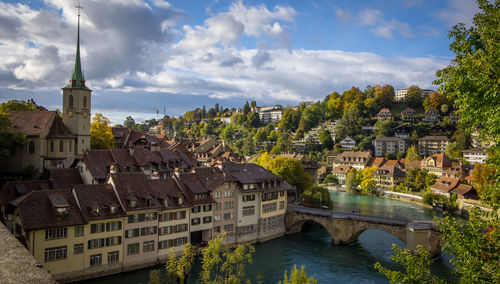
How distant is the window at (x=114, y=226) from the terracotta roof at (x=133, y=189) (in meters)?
1.52

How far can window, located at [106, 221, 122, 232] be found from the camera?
3606cm

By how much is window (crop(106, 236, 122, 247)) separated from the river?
286 centimetres

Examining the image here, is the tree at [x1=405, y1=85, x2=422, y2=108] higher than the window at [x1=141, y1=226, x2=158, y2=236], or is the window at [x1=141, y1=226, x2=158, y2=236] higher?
the tree at [x1=405, y1=85, x2=422, y2=108]

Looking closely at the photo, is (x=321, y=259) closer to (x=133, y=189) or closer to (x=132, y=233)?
(x=132, y=233)

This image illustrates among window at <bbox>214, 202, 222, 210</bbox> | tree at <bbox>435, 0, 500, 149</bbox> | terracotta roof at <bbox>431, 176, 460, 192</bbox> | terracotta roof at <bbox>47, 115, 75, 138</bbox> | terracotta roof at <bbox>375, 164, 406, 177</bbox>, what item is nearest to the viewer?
tree at <bbox>435, 0, 500, 149</bbox>

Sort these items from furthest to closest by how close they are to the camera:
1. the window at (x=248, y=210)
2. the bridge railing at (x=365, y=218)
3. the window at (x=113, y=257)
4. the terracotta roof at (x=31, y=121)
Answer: the terracotta roof at (x=31, y=121)
the window at (x=248, y=210)
the bridge railing at (x=365, y=218)
the window at (x=113, y=257)

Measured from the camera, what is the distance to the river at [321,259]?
37.5 m

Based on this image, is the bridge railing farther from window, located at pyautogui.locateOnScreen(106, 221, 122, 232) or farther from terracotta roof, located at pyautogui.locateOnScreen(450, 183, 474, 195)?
terracotta roof, located at pyautogui.locateOnScreen(450, 183, 474, 195)

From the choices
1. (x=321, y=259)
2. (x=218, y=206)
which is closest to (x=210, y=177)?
(x=218, y=206)

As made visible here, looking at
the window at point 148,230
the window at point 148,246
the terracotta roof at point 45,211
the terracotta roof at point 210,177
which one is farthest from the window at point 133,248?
the terracotta roof at point 210,177

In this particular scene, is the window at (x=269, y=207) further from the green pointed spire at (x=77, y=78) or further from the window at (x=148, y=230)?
the green pointed spire at (x=77, y=78)

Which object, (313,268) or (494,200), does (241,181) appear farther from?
(494,200)

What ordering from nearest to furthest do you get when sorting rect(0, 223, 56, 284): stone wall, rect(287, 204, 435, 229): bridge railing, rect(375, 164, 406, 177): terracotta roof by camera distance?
rect(0, 223, 56, 284): stone wall → rect(287, 204, 435, 229): bridge railing → rect(375, 164, 406, 177): terracotta roof

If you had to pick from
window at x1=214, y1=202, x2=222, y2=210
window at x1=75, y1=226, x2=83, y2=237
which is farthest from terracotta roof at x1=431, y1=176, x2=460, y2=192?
window at x1=75, y1=226, x2=83, y2=237
